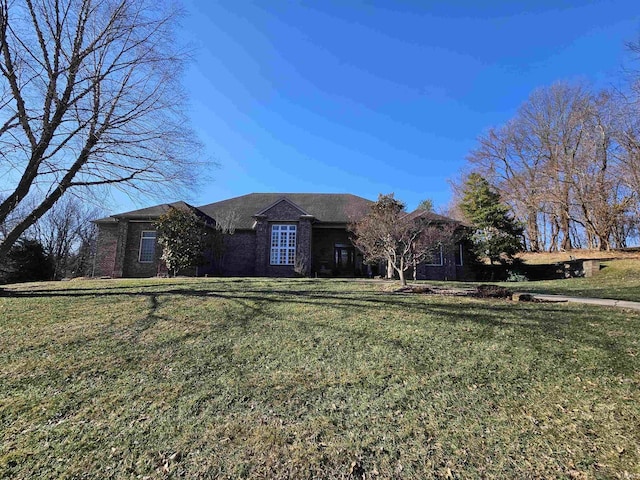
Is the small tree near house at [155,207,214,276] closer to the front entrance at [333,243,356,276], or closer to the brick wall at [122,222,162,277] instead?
the brick wall at [122,222,162,277]

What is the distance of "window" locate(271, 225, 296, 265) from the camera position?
826 inches

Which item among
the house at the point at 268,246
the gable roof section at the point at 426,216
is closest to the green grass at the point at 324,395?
the gable roof section at the point at 426,216

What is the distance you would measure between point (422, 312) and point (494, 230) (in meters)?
15.8

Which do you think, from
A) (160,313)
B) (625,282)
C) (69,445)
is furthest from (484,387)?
(625,282)

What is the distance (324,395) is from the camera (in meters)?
4.16

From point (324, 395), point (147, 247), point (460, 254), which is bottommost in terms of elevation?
point (324, 395)

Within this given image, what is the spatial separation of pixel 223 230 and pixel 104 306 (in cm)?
1238

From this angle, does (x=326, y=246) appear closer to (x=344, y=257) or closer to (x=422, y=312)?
(x=344, y=257)

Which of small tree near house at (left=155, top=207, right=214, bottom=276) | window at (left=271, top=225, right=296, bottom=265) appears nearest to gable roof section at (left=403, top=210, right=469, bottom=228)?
window at (left=271, top=225, right=296, bottom=265)

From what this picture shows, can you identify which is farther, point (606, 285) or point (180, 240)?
point (180, 240)

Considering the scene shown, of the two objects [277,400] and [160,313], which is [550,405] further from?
[160,313]

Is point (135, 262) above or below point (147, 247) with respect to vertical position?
below

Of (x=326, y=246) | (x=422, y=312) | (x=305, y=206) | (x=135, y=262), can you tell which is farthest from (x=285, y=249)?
(x=422, y=312)

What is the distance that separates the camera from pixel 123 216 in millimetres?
20344
